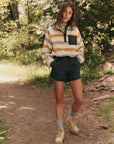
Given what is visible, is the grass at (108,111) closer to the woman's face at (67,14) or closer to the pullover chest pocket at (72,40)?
the pullover chest pocket at (72,40)

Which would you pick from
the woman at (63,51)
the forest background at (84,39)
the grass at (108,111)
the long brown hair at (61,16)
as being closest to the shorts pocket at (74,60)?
the woman at (63,51)

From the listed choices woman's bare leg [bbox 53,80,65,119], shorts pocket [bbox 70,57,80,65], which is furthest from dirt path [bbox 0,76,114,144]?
shorts pocket [bbox 70,57,80,65]

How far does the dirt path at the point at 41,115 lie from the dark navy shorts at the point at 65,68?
44.6 inches

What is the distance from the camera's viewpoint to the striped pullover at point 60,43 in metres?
3.33

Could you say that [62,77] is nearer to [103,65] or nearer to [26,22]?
[103,65]

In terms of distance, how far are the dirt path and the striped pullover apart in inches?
56.7

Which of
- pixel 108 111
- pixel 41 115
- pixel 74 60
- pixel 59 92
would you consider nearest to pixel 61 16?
pixel 74 60

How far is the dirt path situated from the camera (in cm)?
383

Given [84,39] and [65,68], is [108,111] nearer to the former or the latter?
[65,68]

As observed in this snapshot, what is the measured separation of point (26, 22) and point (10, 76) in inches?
156

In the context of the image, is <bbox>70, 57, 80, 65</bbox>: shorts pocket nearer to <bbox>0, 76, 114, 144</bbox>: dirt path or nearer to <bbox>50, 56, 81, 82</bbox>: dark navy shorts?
<bbox>50, 56, 81, 82</bbox>: dark navy shorts

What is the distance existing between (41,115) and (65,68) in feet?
6.77

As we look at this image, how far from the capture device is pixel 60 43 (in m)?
3.33

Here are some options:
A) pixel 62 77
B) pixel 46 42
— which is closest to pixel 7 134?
pixel 62 77
